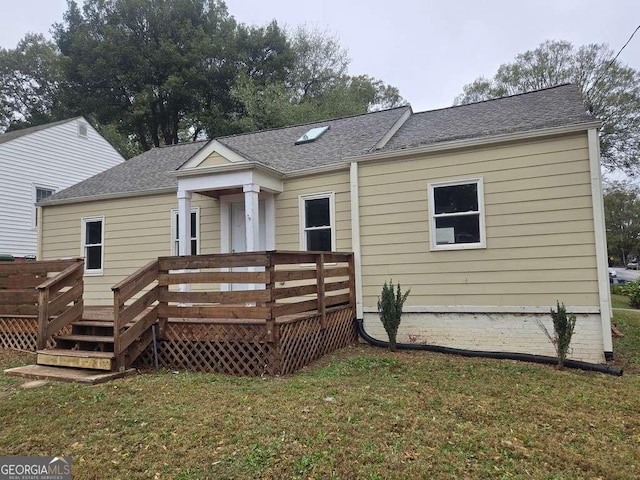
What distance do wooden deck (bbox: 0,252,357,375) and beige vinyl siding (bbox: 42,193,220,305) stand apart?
2873 mm

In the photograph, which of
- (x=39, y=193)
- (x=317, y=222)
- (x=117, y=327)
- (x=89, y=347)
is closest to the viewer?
(x=117, y=327)

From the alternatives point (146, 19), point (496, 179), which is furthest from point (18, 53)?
point (496, 179)

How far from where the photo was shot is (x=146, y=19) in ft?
83.7

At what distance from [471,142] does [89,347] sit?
6505mm

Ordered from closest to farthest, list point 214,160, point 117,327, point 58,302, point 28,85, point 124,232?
point 117,327 < point 58,302 < point 214,160 < point 124,232 < point 28,85

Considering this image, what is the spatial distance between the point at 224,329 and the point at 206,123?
21.0 m

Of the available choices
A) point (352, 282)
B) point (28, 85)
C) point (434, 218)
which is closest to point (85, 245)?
point (352, 282)

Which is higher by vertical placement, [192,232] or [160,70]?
[160,70]

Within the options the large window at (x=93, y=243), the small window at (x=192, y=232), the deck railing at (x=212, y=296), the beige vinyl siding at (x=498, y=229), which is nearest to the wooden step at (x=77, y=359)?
the deck railing at (x=212, y=296)

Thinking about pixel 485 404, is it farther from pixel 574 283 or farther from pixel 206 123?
pixel 206 123

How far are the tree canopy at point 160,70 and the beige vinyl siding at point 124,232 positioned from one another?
13.9m

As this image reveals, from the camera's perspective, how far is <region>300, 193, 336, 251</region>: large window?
782cm

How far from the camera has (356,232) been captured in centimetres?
728

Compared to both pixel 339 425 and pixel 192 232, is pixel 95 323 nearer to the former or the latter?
pixel 192 232
